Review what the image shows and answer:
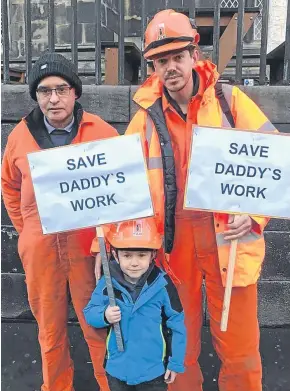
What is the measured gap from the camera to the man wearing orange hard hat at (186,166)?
2.53m

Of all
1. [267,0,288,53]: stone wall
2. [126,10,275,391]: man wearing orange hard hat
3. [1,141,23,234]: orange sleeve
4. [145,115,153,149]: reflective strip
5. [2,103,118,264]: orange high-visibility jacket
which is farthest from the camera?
[267,0,288,53]: stone wall

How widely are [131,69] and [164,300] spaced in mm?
2715

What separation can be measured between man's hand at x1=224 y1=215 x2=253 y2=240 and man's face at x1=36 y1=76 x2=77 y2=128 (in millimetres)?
1073

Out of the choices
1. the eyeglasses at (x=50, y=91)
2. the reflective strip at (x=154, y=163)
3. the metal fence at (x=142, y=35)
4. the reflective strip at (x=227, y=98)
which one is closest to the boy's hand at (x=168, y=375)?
the reflective strip at (x=154, y=163)

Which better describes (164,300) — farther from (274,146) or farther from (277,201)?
(274,146)

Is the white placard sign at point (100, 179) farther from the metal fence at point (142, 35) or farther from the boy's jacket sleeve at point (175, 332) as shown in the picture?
Result: the metal fence at point (142, 35)

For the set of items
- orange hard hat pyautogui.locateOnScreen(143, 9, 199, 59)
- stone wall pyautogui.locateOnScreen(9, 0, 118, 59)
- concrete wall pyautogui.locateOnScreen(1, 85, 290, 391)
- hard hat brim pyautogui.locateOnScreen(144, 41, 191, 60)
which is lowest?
concrete wall pyautogui.locateOnScreen(1, 85, 290, 391)

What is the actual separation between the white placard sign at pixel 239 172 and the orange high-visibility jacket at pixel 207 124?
0.14 meters

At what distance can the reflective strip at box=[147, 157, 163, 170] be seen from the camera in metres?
2.59

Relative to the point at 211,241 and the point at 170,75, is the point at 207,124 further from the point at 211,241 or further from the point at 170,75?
Result: the point at 211,241

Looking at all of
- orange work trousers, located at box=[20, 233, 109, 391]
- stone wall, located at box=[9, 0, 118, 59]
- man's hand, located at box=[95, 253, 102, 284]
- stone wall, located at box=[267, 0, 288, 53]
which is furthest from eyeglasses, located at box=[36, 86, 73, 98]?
stone wall, located at box=[267, 0, 288, 53]

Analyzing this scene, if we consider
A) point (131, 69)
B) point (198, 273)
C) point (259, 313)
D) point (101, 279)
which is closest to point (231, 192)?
point (198, 273)

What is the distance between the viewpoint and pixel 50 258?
2.88m

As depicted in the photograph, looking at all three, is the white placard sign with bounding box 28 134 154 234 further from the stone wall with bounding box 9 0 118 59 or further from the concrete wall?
the stone wall with bounding box 9 0 118 59
